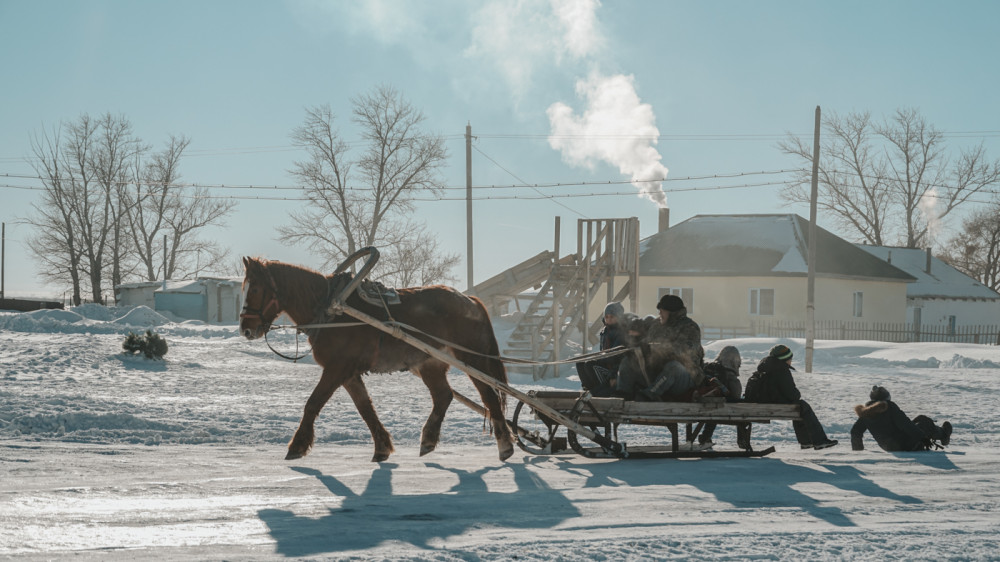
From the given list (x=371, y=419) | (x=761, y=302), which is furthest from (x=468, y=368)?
(x=761, y=302)

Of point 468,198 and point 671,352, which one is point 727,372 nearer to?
point 671,352

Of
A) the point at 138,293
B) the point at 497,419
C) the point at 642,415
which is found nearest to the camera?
the point at 642,415

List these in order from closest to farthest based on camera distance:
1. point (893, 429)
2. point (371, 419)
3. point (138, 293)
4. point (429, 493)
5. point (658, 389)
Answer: point (429, 493)
point (658, 389)
point (371, 419)
point (893, 429)
point (138, 293)

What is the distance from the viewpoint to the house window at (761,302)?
121 ft

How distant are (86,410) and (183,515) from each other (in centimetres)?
688

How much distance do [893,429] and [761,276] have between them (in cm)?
2803

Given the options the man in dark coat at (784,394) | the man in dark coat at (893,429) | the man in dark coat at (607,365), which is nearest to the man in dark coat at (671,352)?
the man in dark coat at (607,365)

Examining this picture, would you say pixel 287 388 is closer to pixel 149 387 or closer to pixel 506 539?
pixel 149 387

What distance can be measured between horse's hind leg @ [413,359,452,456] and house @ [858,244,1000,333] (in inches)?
1657

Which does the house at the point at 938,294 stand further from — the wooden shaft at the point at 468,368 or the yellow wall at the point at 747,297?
the wooden shaft at the point at 468,368

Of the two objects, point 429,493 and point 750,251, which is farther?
point 750,251

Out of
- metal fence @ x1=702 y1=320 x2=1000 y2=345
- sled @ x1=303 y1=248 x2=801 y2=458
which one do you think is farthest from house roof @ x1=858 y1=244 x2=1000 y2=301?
sled @ x1=303 y1=248 x2=801 y2=458

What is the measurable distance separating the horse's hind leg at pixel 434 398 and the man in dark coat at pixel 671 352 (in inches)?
82.1

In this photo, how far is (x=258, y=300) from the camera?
323 inches
